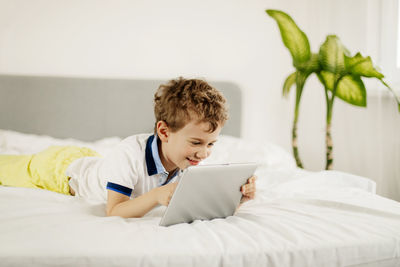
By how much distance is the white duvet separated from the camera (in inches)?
22.8

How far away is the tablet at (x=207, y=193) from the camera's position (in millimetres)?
694

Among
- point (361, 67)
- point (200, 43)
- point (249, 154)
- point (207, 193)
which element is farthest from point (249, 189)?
point (200, 43)

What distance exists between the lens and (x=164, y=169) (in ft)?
3.12

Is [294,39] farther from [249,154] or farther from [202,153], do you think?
[202,153]

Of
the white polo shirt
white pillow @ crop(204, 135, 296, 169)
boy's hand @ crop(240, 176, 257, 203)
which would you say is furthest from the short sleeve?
white pillow @ crop(204, 135, 296, 169)

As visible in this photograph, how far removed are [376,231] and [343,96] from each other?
1.22m

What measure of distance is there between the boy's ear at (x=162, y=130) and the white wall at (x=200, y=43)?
4.33ft

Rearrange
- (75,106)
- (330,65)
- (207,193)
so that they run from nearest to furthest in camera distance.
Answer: (207,193) < (330,65) < (75,106)

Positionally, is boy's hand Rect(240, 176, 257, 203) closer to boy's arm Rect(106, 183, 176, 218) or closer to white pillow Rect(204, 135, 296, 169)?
boy's arm Rect(106, 183, 176, 218)

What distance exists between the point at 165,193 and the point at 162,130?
0.64ft

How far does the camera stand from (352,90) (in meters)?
1.76

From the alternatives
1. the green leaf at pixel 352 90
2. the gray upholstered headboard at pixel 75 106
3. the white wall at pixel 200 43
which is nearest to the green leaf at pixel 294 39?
the green leaf at pixel 352 90

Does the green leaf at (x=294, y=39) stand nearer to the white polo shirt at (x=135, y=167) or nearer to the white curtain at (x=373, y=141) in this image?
the white curtain at (x=373, y=141)

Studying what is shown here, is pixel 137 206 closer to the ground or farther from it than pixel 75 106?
closer to the ground
